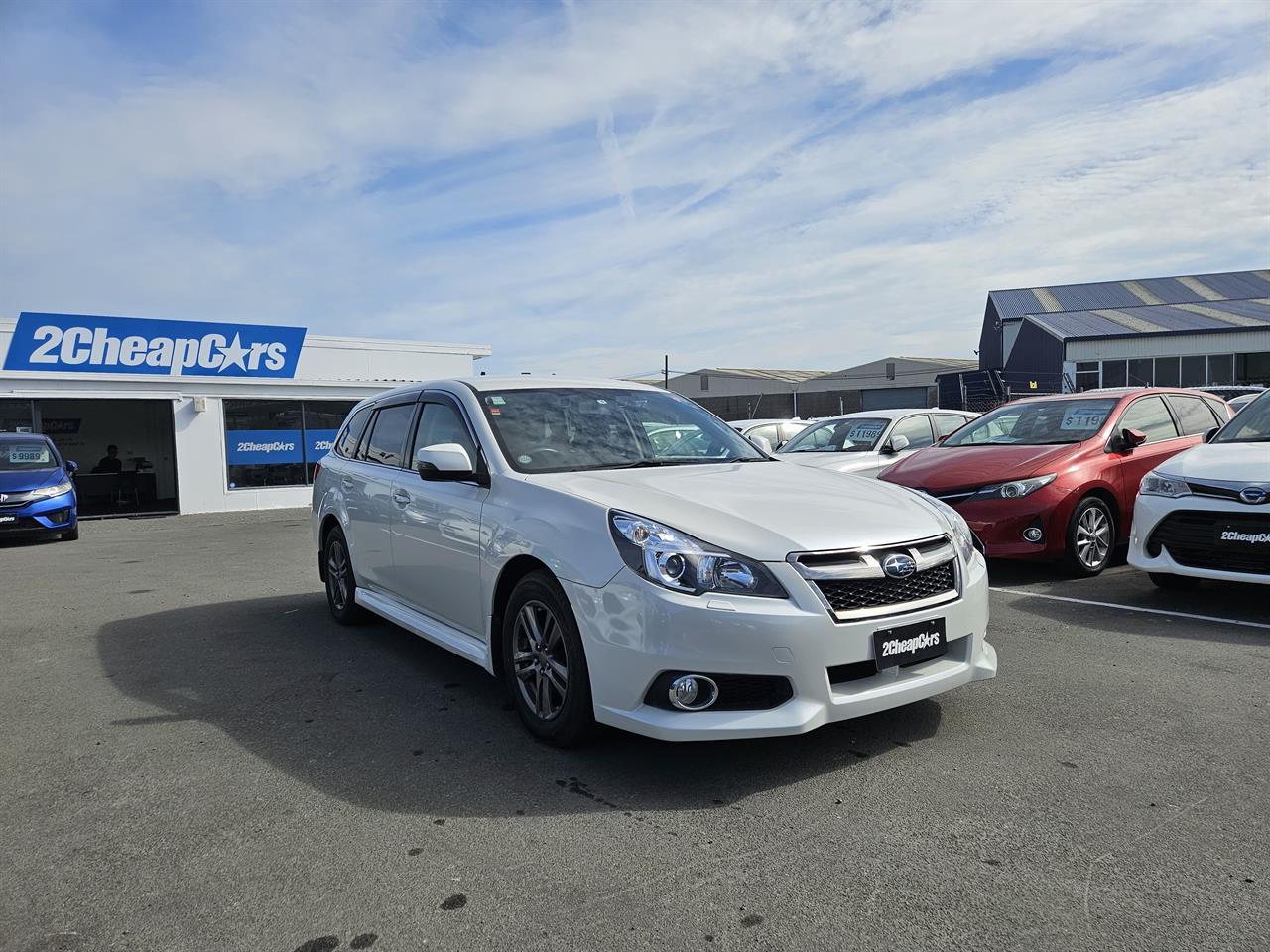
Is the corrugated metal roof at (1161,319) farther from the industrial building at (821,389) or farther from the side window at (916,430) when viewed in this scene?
the side window at (916,430)

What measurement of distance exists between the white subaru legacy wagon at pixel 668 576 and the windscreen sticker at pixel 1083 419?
4394 millimetres

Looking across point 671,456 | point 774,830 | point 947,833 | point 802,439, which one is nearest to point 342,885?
point 774,830

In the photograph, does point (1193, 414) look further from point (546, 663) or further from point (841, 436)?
point (546, 663)

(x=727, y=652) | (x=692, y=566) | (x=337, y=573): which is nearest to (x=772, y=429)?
(x=337, y=573)

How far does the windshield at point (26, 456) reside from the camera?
1343 cm

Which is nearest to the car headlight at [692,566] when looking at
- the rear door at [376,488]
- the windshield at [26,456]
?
the rear door at [376,488]

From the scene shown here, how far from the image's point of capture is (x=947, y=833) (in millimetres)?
3000

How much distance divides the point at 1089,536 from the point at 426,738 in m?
5.80

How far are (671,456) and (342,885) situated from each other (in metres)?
2.62

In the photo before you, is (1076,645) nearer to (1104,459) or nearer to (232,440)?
(1104,459)

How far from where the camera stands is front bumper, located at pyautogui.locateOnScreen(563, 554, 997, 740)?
3289mm

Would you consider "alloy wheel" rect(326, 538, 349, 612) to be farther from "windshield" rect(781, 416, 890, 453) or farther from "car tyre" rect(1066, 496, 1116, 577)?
"windshield" rect(781, 416, 890, 453)

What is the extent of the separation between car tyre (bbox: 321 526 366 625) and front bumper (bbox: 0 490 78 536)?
853 centimetres

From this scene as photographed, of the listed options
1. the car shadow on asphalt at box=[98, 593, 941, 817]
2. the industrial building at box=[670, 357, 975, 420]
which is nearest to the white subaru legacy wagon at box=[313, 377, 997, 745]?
the car shadow on asphalt at box=[98, 593, 941, 817]
